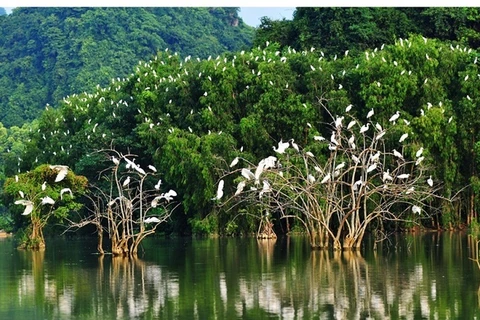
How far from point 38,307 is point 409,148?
13.6m

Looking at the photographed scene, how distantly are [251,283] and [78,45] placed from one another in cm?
4095

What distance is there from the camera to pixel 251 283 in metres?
17.6

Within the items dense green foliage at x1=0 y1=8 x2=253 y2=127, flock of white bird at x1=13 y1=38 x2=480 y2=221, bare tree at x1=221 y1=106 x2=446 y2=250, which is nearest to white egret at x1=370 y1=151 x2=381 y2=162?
bare tree at x1=221 y1=106 x2=446 y2=250

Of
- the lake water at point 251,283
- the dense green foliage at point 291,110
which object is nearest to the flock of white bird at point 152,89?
the dense green foliage at point 291,110

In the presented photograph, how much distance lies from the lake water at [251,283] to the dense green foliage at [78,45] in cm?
3155

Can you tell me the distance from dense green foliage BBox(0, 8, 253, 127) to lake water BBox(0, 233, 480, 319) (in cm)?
3155

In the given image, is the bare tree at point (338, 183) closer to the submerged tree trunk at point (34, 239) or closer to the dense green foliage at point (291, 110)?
the dense green foliage at point (291, 110)

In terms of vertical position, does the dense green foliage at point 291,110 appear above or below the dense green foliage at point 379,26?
below

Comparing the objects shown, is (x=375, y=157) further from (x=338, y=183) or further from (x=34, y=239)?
(x=34, y=239)

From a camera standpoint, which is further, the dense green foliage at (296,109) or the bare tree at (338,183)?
the dense green foliage at (296,109)

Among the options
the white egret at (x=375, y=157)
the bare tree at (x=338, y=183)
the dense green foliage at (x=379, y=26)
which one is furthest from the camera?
the dense green foliage at (x=379, y=26)

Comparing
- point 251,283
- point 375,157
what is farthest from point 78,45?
point 251,283

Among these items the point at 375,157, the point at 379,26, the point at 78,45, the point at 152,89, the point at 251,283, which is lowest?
the point at 251,283

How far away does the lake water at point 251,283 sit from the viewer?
571 inches
